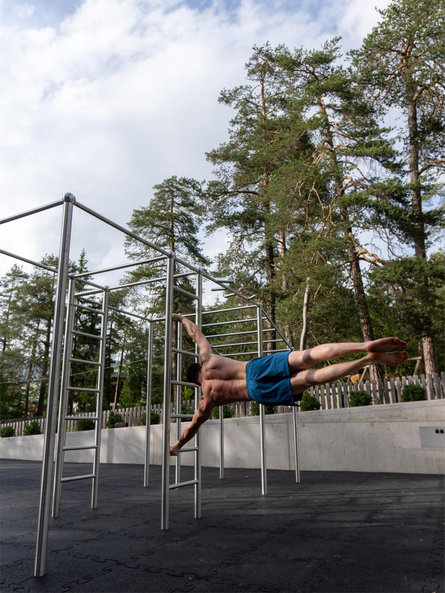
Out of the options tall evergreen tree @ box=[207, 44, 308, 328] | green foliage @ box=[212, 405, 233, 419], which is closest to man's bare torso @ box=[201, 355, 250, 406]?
green foliage @ box=[212, 405, 233, 419]

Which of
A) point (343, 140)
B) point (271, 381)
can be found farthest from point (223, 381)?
point (343, 140)

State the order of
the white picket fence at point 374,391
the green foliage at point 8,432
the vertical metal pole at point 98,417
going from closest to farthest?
the vertical metal pole at point 98,417
the white picket fence at point 374,391
the green foliage at point 8,432

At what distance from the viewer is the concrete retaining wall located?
7.92m

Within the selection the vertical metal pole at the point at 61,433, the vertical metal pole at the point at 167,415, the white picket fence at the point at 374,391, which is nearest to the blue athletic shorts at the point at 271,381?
the vertical metal pole at the point at 167,415

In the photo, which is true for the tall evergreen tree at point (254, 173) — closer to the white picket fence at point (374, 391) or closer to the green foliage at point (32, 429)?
the white picket fence at point (374, 391)

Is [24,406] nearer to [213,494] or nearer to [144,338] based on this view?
[144,338]

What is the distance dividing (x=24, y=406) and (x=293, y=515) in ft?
84.7

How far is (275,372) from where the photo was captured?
11.0ft

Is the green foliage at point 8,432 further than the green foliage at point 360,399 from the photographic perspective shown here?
Yes

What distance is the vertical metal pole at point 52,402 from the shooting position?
9.20 ft

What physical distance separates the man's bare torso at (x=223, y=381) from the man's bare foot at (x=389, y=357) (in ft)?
3.97

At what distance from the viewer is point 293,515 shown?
4438 mm

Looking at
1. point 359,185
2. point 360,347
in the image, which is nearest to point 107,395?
point 359,185

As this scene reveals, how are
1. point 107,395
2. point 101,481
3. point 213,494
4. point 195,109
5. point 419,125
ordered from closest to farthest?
1. point 213,494
2. point 101,481
3. point 195,109
4. point 419,125
5. point 107,395
